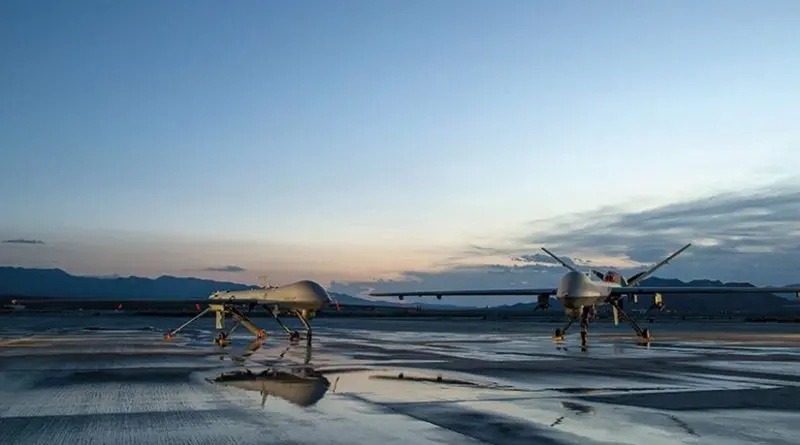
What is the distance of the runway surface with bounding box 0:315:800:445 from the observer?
9547mm

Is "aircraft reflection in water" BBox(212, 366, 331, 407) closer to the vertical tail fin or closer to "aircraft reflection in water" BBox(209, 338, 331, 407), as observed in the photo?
"aircraft reflection in water" BBox(209, 338, 331, 407)

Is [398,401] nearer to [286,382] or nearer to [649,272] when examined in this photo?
[286,382]

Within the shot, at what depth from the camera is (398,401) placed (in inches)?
504

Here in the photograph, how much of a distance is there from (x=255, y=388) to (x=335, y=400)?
8.40 ft

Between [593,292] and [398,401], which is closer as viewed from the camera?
[398,401]

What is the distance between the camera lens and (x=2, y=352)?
26562 millimetres

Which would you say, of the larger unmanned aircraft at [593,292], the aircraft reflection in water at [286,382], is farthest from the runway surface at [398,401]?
the larger unmanned aircraft at [593,292]

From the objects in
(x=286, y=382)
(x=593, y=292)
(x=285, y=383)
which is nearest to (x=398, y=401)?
(x=285, y=383)

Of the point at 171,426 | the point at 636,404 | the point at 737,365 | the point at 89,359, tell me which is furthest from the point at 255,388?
the point at 737,365

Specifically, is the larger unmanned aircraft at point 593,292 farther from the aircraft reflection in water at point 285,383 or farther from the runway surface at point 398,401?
the aircraft reflection in water at point 285,383

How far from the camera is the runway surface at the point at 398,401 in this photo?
9.55m

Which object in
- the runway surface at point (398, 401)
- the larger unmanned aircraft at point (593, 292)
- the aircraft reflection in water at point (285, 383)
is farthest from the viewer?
the larger unmanned aircraft at point (593, 292)

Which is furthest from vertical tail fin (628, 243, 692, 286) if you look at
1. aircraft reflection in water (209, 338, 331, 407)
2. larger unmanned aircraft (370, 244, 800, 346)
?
aircraft reflection in water (209, 338, 331, 407)

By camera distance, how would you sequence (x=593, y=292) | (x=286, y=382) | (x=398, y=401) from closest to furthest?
(x=398, y=401)
(x=286, y=382)
(x=593, y=292)
